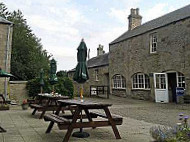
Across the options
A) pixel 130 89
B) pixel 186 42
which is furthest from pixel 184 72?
pixel 130 89

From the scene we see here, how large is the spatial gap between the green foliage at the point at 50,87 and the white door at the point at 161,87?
21.3 ft

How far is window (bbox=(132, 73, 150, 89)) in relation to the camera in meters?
18.0

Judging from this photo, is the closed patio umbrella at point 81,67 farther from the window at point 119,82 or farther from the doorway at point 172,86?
the window at point 119,82

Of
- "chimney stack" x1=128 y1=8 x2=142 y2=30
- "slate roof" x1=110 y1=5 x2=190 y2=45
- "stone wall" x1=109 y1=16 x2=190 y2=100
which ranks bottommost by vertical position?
"stone wall" x1=109 y1=16 x2=190 y2=100

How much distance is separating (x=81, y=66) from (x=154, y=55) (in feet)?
42.6

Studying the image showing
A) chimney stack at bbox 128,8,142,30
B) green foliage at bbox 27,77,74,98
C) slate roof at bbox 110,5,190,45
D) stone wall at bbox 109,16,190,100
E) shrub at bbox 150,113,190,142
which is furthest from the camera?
chimney stack at bbox 128,8,142,30

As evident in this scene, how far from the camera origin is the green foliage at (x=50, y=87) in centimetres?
1433

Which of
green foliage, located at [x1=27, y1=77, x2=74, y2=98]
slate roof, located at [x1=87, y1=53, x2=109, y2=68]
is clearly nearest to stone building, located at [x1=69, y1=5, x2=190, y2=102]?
slate roof, located at [x1=87, y1=53, x2=109, y2=68]

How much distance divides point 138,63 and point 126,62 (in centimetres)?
185

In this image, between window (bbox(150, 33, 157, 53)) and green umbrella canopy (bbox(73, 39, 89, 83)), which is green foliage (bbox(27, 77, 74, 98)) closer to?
window (bbox(150, 33, 157, 53))

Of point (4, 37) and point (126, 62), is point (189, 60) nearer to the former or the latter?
point (126, 62)

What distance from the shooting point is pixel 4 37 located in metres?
15.1

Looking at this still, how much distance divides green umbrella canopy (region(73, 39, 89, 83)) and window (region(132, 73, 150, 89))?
13335 millimetres

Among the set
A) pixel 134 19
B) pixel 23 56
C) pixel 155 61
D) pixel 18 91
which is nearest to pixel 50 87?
pixel 18 91
